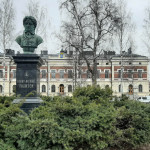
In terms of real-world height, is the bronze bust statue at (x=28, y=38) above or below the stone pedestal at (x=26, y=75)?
above

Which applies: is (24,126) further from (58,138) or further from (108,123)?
(108,123)

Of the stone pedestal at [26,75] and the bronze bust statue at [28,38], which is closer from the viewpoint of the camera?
the stone pedestal at [26,75]

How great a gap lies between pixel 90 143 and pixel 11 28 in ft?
62.2

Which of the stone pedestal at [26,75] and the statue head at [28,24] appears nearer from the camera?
the stone pedestal at [26,75]

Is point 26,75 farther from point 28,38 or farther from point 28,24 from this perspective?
point 28,24

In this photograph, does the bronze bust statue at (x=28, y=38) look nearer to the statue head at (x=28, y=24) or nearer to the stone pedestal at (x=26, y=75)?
the statue head at (x=28, y=24)

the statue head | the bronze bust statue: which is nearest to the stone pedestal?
the bronze bust statue

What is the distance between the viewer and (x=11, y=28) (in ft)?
69.8

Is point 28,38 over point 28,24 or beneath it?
beneath

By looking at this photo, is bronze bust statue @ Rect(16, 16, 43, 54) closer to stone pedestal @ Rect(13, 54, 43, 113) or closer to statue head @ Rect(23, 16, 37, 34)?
statue head @ Rect(23, 16, 37, 34)

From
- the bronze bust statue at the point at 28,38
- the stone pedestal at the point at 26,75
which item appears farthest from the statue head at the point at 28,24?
the stone pedestal at the point at 26,75

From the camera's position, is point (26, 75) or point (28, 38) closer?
point (26, 75)

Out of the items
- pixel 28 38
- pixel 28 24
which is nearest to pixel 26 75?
pixel 28 38

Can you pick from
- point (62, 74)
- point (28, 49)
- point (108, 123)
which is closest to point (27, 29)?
point (28, 49)
